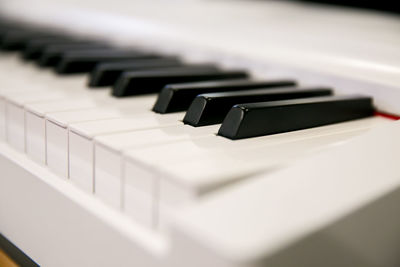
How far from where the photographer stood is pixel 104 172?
1.98 feet

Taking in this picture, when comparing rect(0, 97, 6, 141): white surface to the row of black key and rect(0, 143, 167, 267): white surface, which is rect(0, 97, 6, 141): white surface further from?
the row of black key

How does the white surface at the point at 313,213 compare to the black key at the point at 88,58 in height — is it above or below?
below

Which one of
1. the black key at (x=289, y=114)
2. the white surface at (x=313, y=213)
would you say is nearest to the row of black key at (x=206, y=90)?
the black key at (x=289, y=114)

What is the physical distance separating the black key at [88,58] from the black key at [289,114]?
0.50 m

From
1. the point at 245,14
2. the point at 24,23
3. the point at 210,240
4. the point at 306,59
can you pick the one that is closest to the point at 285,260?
the point at 210,240

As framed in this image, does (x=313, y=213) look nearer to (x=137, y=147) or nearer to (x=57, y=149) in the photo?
(x=137, y=147)

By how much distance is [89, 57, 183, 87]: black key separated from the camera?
937 millimetres

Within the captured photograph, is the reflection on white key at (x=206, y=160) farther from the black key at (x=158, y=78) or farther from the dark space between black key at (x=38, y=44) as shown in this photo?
the dark space between black key at (x=38, y=44)

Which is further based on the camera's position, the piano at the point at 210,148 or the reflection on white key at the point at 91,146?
the reflection on white key at the point at 91,146

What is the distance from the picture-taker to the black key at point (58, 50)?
43.8 inches

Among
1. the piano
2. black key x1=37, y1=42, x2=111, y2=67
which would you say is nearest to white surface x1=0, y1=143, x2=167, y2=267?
the piano

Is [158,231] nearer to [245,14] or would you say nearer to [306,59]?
[306,59]

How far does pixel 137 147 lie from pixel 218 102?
0.18 m

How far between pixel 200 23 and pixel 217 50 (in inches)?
6.4
